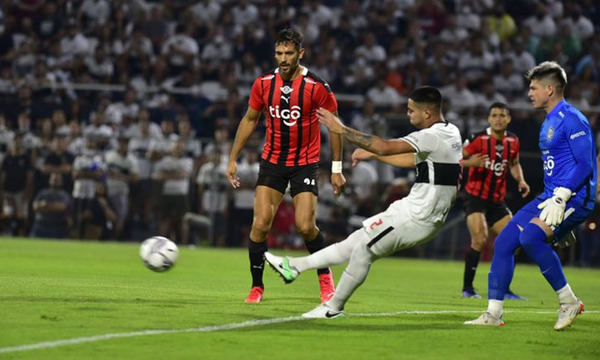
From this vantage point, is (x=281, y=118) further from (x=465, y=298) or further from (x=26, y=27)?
(x=26, y=27)

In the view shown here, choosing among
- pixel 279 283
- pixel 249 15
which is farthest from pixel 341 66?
pixel 279 283

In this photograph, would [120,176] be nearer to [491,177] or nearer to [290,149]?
[491,177]

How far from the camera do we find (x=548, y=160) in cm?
905

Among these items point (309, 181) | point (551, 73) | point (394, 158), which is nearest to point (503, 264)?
point (394, 158)

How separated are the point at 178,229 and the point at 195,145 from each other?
6.04ft

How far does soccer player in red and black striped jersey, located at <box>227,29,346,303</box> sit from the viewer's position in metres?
10.6

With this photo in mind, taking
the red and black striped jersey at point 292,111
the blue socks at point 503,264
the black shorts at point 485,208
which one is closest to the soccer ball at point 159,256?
the red and black striped jersey at point 292,111

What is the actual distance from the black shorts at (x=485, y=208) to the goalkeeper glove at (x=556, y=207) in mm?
5545

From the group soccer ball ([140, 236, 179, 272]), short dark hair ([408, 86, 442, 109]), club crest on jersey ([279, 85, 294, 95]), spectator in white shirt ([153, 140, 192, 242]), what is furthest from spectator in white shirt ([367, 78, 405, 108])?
short dark hair ([408, 86, 442, 109])

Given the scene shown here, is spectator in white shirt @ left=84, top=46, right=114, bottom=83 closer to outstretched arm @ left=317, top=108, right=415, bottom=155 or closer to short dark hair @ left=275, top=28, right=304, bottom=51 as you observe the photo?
short dark hair @ left=275, top=28, right=304, bottom=51

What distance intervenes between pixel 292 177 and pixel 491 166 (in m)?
4.44

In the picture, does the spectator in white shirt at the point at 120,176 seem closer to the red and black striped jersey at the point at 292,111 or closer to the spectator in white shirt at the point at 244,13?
the spectator in white shirt at the point at 244,13

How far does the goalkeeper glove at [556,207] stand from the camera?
28.3ft

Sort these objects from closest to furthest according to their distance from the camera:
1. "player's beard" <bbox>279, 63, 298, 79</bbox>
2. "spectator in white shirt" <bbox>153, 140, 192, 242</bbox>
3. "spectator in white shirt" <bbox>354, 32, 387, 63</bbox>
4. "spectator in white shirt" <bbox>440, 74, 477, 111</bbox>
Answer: "player's beard" <bbox>279, 63, 298, 79</bbox> < "spectator in white shirt" <bbox>153, 140, 192, 242</bbox> < "spectator in white shirt" <bbox>440, 74, 477, 111</bbox> < "spectator in white shirt" <bbox>354, 32, 387, 63</bbox>
